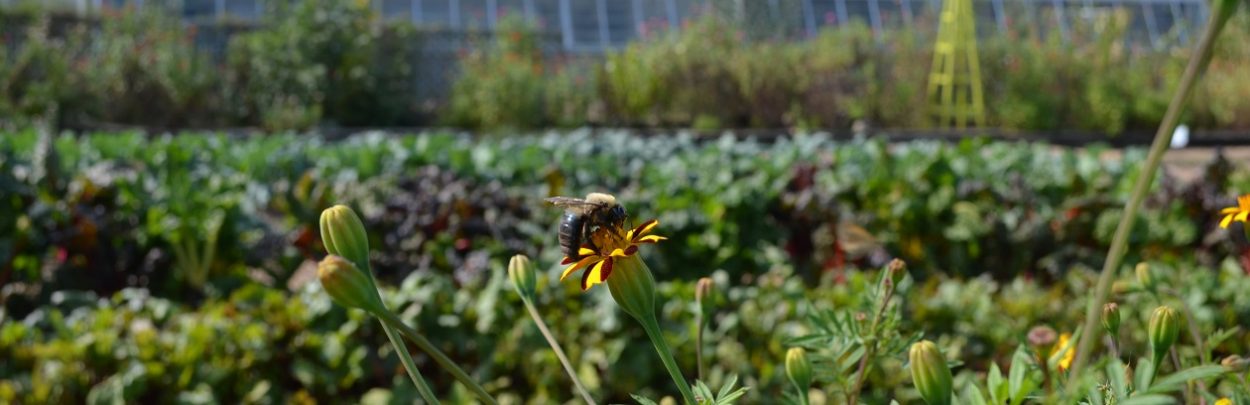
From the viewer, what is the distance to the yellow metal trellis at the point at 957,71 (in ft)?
35.6

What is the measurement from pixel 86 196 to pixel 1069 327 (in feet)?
9.50

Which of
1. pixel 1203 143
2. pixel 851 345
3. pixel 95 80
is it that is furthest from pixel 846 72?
pixel 851 345

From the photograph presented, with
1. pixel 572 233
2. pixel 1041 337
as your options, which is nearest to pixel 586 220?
pixel 572 233

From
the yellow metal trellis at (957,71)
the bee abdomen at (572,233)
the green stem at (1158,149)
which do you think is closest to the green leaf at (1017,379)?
the green stem at (1158,149)

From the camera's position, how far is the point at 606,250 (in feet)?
2.60

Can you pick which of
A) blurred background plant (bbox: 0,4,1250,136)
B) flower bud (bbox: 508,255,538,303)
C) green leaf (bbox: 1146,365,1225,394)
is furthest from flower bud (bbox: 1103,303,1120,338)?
blurred background plant (bbox: 0,4,1250,136)

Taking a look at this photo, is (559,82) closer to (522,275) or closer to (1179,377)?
(522,275)

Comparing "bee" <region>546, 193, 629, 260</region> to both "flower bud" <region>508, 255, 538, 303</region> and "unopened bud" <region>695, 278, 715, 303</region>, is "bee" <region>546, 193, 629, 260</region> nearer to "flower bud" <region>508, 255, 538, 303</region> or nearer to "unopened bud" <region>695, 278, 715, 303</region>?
"flower bud" <region>508, 255, 538, 303</region>

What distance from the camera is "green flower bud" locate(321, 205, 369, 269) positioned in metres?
0.78

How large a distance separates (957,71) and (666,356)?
11448mm

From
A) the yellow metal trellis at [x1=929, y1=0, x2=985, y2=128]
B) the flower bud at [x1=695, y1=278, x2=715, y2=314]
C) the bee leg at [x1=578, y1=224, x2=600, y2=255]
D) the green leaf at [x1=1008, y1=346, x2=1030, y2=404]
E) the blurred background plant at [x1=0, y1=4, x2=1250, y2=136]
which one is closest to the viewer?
the green leaf at [x1=1008, y1=346, x2=1030, y2=404]

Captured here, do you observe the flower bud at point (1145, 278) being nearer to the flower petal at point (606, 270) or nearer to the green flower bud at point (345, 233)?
the flower petal at point (606, 270)

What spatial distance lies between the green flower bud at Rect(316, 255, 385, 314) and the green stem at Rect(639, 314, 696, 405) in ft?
0.55

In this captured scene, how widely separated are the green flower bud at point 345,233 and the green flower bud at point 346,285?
13 centimetres
